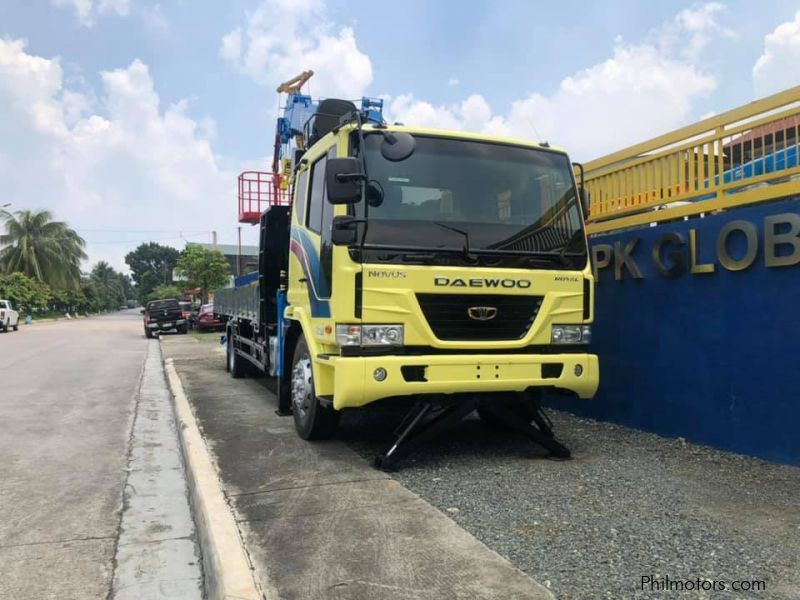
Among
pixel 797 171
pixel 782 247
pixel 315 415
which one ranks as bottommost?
pixel 315 415

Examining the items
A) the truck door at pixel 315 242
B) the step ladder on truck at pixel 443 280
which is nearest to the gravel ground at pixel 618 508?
the step ladder on truck at pixel 443 280

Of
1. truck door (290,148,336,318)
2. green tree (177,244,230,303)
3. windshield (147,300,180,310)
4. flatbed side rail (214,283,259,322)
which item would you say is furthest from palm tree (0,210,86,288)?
truck door (290,148,336,318)

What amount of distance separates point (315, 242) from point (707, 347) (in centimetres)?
362

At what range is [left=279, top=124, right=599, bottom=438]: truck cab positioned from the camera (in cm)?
492

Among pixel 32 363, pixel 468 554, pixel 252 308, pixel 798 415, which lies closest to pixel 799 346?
pixel 798 415

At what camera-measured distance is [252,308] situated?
31.2 ft

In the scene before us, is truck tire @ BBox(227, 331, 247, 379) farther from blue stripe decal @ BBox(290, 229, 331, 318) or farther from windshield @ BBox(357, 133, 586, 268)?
windshield @ BBox(357, 133, 586, 268)

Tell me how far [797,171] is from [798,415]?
1.88 m

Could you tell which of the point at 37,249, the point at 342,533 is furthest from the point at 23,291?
the point at 342,533

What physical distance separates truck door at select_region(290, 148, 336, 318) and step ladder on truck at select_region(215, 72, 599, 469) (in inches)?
1.2

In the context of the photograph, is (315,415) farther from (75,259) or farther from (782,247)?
(75,259)

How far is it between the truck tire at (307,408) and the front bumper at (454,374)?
3.12ft

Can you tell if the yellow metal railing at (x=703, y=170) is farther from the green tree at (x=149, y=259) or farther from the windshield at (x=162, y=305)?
the green tree at (x=149, y=259)

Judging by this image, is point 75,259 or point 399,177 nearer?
point 399,177
